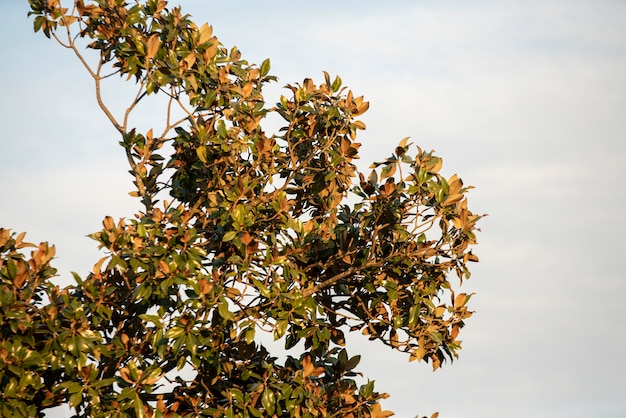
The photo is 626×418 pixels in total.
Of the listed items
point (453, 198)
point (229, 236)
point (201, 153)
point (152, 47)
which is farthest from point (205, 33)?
point (453, 198)

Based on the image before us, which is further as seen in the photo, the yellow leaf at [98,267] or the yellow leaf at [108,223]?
the yellow leaf at [98,267]

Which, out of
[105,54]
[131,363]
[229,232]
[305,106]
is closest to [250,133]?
[305,106]

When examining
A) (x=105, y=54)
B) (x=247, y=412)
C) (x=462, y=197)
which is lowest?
(x=247, y=412)

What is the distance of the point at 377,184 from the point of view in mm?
9383

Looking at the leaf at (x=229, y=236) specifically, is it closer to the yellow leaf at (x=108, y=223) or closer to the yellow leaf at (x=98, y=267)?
the yellow leaf at (x=108, y=223)

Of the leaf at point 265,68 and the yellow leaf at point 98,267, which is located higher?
the leaf at point 265,68

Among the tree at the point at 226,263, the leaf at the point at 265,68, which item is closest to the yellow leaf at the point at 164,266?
the tree at the point at 226,263

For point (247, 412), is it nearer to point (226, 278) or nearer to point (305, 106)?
point (226, 278)

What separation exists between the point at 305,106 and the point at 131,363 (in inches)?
135

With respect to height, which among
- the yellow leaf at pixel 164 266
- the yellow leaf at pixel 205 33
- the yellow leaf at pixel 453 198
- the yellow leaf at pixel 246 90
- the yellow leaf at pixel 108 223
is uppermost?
the yellow leaf at pixel 205 33

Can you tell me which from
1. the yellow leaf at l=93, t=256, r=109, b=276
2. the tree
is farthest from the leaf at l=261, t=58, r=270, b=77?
the yellow leaf at l=93, t=256, r=109, b=276

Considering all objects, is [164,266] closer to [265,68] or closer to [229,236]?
[229,236]

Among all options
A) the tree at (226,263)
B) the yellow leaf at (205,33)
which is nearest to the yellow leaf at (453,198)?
the tree at (226,263)

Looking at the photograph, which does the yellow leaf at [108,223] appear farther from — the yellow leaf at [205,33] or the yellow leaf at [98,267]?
the yellow leaf at [205,33]
